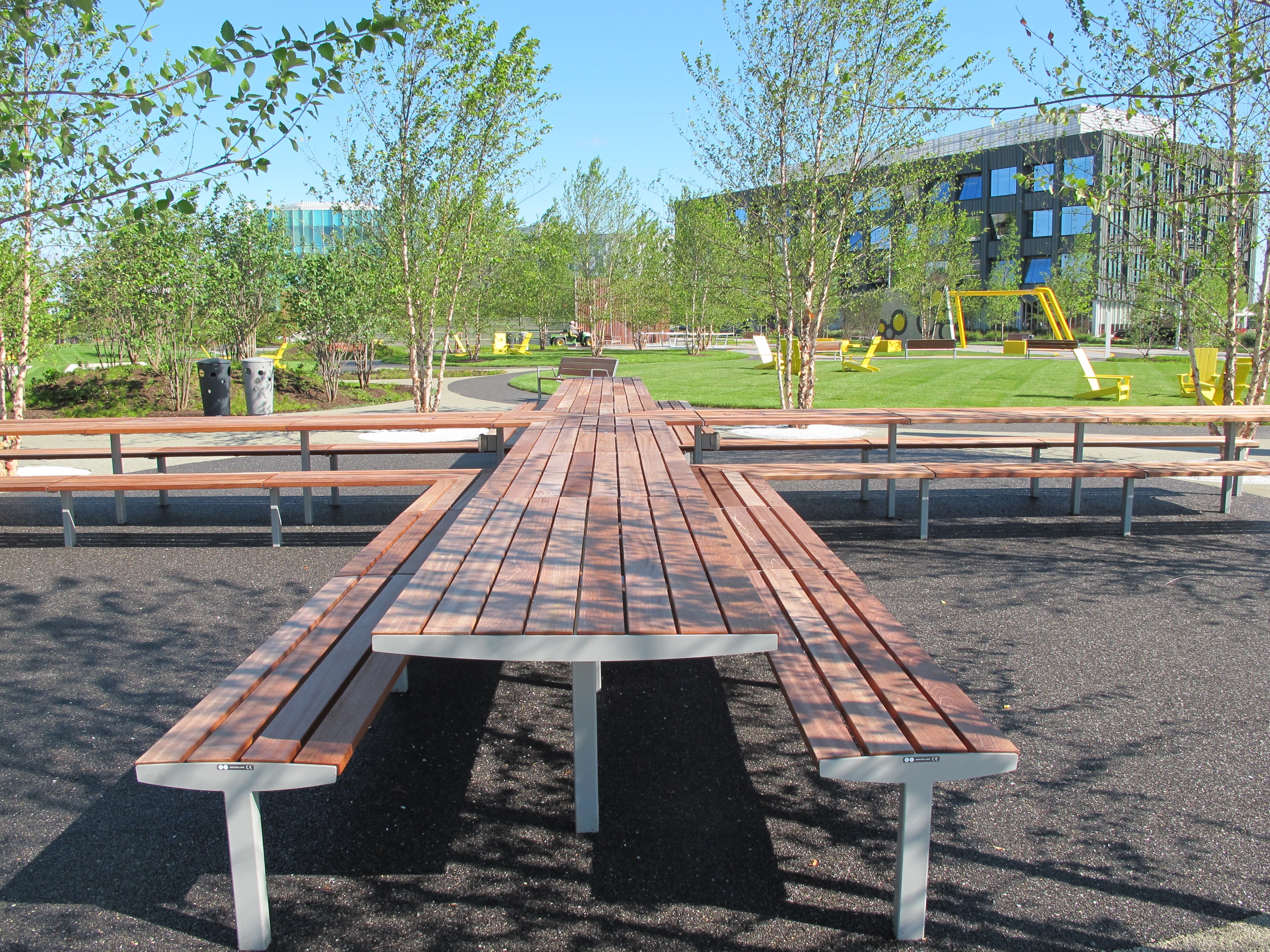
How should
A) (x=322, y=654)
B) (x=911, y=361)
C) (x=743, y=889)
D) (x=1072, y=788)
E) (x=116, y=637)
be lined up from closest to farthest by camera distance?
(x=743, y=889) < (x=322, y=654) < (x=1072, y=788) < (x=116, y=637) < (x=911, y=361)

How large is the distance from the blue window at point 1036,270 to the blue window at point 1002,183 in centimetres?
513

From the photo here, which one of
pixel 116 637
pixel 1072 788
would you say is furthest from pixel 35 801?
pixel 1072 788

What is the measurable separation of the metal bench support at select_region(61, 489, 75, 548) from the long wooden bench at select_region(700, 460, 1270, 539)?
448 centimetres

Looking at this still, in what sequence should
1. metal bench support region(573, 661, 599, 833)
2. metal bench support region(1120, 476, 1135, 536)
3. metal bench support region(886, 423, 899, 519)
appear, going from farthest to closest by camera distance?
metal bench support region(886, 423, 899, 519) < metal bench support region(1120, 476, 1135, 536) < metal bench support region(573, 661, 599, 833)

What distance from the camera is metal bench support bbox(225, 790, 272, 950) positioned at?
242 cm

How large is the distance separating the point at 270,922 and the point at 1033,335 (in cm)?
5860

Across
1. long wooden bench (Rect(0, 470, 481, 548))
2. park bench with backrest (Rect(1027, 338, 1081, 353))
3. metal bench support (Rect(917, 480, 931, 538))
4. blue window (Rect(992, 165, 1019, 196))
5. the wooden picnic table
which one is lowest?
metal bench support (Rect(917, 480, 931, 538))

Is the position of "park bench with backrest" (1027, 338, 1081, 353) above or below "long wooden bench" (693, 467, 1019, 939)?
above

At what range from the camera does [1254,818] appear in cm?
308

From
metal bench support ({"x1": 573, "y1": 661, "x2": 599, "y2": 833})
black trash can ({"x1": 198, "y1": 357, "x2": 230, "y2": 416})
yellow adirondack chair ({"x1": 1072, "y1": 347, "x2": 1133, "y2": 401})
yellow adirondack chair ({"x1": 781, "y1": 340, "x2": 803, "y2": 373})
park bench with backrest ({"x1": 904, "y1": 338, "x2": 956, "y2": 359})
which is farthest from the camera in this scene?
park bench with backrest ({"x1": 904, "y1": 338, "x2": 956, "y2": 359})

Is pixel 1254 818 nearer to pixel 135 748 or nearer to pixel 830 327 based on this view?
pixel 135 748

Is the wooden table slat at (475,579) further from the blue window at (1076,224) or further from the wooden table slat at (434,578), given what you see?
the blue window at (1076,224)

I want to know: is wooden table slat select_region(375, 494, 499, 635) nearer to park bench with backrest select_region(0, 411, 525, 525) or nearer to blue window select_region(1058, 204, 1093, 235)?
park bench with backrest select_region(0, 411, 525, 525)

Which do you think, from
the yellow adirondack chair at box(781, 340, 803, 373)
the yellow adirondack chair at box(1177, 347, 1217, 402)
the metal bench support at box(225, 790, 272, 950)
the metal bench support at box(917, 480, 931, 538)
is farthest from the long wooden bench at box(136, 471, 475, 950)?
the yellow adirondack chair at box(1177, 347, 1217, 402)
